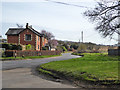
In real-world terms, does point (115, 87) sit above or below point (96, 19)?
below

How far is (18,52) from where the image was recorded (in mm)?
27391

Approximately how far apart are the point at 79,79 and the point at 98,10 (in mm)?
13223

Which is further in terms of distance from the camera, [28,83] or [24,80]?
[24,80]

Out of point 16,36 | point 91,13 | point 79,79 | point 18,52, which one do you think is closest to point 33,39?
point 16,36

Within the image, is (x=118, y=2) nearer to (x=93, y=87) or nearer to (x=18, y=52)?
(x=93, y=87)

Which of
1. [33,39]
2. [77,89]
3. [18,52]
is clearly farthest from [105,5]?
[33,39]

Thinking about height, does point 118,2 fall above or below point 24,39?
above

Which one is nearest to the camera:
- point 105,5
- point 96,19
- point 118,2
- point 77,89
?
point 77,89

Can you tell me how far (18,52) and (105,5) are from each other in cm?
1829

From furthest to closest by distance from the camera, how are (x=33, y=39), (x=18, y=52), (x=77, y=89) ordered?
(x=33, y=39) → (x=18, y=52) → (x=77, y=89)

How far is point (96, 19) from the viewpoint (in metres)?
19.0

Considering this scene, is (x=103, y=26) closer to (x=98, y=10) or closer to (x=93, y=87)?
(x=98, y=10)

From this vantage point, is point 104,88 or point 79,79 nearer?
point 104,88

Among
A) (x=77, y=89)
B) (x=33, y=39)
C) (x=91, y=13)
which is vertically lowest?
(x=77, y=89)
